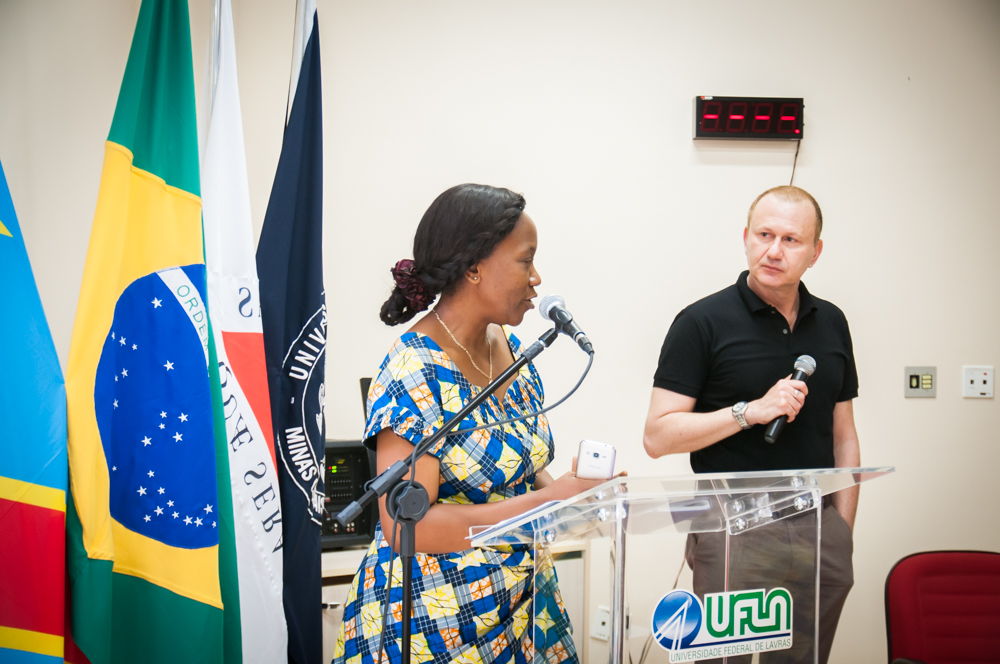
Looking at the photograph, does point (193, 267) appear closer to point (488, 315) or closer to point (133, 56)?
point (133, 56)

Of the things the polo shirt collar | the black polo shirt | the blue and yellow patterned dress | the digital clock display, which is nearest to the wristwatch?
the black polo shirt

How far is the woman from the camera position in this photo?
1.14m

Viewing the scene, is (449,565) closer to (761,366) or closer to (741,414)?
(741,414)

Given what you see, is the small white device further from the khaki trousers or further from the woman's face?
the woman's face

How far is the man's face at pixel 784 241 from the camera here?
175 cm

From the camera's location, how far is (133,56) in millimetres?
1431

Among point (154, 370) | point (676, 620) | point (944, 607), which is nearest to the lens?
point (676, 620)

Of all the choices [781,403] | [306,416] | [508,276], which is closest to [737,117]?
[781,403]

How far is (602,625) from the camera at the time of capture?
3.26 feet

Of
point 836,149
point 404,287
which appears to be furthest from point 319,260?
point 836,149

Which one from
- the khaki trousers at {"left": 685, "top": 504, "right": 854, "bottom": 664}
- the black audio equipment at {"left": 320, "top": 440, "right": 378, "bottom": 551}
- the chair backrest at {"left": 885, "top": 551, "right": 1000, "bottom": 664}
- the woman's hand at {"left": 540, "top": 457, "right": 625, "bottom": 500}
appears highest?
the woman's hand at {"left": 540, "top": 457, "right": 625, "bottom": 500}

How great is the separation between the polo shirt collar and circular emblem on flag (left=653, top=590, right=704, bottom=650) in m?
1.04

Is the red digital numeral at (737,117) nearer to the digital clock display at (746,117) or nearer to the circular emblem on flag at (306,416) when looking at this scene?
the digital clock display at (746,117)

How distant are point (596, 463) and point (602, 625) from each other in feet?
0.79
